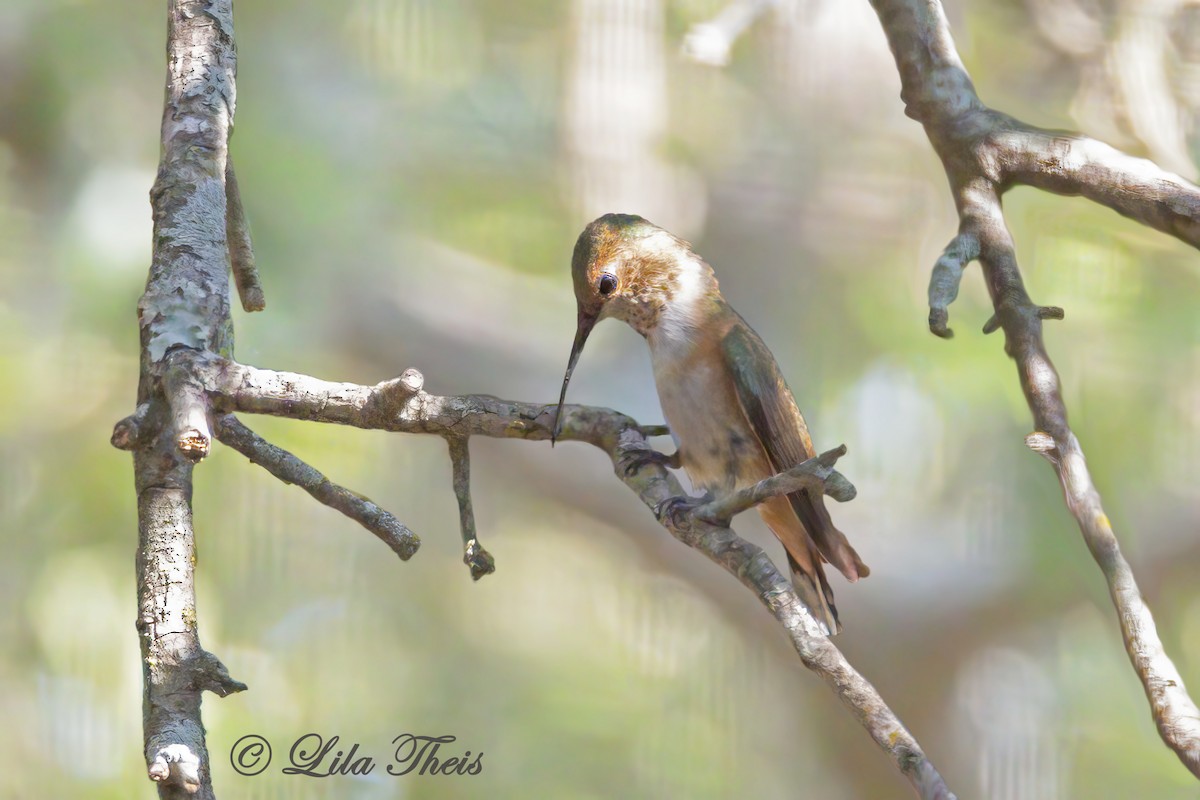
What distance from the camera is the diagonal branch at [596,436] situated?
0.51 metres

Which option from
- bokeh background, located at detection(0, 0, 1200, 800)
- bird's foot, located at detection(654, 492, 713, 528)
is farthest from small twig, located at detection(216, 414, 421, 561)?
bokeh background, located at detection(0, 0, 1200, 800)

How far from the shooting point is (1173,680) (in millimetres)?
602

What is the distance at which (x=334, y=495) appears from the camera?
2.00ft

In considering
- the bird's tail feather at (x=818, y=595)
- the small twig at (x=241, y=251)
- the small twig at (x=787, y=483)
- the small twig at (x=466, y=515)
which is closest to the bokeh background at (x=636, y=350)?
the bird's tail feather at (x=818, y=595)

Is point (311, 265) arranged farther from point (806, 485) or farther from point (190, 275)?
point (806, 485)

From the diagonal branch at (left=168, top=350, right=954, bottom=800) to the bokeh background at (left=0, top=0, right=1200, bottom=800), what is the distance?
3.23 feet

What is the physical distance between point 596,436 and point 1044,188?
42 cm

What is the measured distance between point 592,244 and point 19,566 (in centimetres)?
114

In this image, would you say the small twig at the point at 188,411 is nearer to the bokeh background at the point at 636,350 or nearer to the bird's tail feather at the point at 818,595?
the bird's tail feather at the point at 818,595

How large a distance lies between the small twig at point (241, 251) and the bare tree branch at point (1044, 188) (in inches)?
20.3

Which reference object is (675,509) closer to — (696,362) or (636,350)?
(696,362)

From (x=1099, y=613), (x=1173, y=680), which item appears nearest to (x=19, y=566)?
(x=1173, y=680)

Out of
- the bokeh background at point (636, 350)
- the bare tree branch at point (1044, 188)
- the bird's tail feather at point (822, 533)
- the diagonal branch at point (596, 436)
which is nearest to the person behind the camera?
the diagonal branch at point (596, 436)

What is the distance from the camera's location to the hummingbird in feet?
3.17
